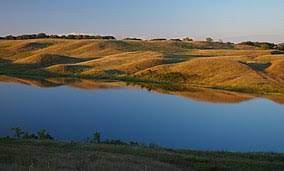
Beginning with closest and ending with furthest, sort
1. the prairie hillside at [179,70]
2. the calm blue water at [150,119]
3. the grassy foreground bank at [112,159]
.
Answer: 1. the grassy foreground bank at [112,159]
2. the calm blue water at [150,119]
3. the prairie hillside at [179,70]

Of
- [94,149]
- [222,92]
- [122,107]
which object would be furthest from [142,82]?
[94,149]

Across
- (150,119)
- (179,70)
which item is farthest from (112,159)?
(179,70)

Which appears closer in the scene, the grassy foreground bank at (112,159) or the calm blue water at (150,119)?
the grassy foreground bank at (112,159)

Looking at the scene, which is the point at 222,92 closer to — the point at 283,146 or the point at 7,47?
the point at 283,146

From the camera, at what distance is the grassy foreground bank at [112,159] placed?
1245 centimetres

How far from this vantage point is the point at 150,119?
111 feet

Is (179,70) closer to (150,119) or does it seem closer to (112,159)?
(150,119)

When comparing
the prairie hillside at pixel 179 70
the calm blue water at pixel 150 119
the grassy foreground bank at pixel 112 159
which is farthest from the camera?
the prairie hillside at pixel 179 70

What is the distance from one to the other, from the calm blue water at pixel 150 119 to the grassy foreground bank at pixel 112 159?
25.2 ft

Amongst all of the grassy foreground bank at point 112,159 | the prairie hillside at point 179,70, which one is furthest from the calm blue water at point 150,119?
the prairie hillside at point 179,70

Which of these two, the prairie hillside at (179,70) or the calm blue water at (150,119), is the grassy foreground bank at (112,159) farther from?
the prairie hillside at (179,70)

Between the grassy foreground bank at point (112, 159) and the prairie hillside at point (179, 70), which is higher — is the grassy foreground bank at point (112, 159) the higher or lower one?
the higher one

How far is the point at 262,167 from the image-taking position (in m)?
15.4

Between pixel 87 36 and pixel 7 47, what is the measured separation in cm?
4384
